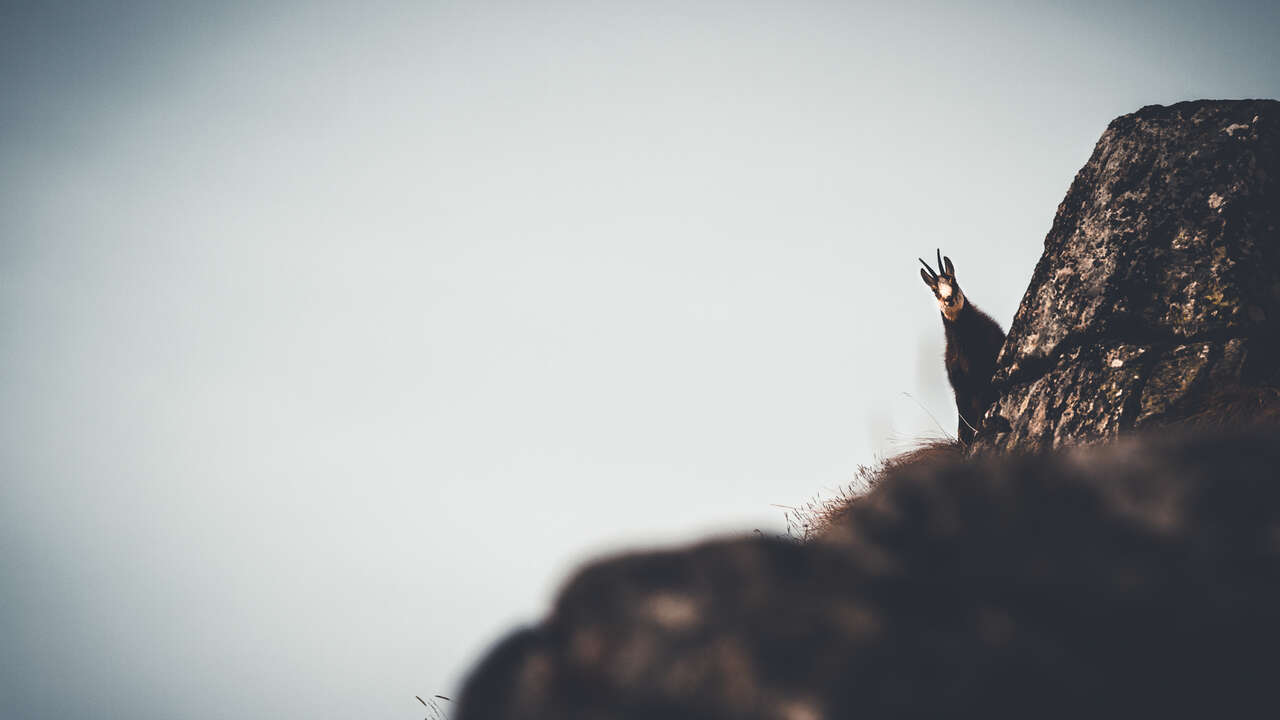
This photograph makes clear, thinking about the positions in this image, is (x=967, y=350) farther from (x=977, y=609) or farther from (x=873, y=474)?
(x=977, y=609)

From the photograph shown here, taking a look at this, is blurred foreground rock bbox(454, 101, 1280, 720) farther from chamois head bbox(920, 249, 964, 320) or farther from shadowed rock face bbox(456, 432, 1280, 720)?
chamois head bbox(920, 249, 964, 320)

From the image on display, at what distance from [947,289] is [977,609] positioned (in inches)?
314

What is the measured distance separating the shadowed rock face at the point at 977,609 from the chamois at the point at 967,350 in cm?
564

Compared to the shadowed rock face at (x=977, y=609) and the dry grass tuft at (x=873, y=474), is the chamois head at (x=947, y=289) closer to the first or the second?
the dry grass tuft at (x=873, y=474)

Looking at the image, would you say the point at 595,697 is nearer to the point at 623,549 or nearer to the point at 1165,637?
the point at 623,549

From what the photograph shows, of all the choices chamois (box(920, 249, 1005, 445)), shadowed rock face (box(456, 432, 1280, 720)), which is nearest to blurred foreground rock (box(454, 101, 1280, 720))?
shadowed rock face (box(456, 432, 1280, 720))

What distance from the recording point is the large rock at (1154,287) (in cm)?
461

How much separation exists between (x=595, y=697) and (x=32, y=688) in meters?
236

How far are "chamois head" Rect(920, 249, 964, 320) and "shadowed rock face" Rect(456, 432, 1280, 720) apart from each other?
22.8 ft

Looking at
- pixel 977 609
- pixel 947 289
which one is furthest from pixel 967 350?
pixel 977 609

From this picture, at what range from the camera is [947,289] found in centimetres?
830

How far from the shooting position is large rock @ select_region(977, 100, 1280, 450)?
4.61 meters

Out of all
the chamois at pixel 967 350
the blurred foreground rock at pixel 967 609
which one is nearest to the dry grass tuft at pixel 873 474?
the chamois at pixel 967 350

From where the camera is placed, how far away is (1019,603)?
1319 millimetres
